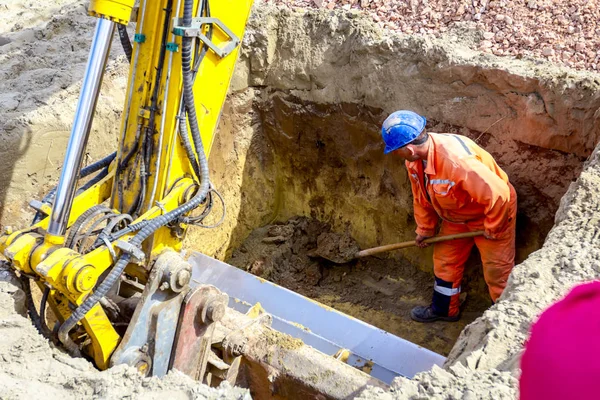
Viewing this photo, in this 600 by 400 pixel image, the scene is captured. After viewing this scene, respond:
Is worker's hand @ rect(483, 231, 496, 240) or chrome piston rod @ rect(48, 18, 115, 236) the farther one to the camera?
worker's hand @ rect(483, 231, 496, 240)

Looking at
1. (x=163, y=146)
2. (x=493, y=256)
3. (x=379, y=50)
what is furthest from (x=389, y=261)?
(x=163, y=146)

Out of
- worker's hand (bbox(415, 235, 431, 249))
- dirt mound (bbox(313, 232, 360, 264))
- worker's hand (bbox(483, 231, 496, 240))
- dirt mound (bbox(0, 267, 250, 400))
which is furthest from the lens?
dirt mound (bbox(313, 232, 360, 264))

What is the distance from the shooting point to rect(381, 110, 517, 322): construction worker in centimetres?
470

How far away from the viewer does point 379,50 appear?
564cm

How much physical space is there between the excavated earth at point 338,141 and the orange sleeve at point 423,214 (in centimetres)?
60

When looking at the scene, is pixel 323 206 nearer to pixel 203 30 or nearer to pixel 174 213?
pixel 174 213

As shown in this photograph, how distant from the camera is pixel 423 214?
17.4 ft

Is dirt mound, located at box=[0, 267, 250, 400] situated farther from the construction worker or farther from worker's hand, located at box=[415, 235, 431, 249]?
worker's hand, located at box=[415, 235, 431, 249]

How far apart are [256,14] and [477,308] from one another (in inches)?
141

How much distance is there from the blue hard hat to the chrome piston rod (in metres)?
2.29

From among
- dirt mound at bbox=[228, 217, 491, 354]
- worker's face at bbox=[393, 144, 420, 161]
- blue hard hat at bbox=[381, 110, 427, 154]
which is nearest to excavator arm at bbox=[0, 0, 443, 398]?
blue hard hat at bbox=[381, 110, 427, 154]

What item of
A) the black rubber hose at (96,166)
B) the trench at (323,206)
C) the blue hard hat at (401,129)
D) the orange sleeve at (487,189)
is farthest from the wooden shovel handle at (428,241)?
the black rubber hose at (96,166)

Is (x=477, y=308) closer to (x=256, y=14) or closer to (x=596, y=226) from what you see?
(x=596, y=226)

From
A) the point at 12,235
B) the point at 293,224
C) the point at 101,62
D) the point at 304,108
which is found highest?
the point at 101,62
